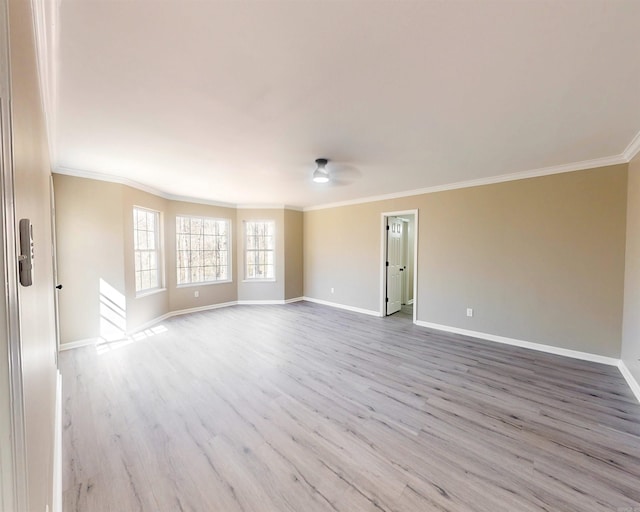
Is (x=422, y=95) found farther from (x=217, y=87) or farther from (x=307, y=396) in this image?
(x=307, y=396)

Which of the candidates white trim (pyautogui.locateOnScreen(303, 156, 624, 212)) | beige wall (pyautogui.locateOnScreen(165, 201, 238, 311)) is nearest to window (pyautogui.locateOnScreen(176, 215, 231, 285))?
beige wall (pyautogui.locateOnScreen(165, 201, 238, 311))

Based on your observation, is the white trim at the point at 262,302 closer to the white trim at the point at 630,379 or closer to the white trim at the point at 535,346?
the white trim at the point at 535,346

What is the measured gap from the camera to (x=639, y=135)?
2.44m

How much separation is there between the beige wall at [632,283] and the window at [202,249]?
643 cm

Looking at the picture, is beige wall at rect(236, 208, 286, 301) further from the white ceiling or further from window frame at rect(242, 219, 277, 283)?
the white ceiling

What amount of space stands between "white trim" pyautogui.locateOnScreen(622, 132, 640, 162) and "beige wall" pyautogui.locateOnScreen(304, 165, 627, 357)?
0.61ft

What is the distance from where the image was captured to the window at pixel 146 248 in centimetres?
453

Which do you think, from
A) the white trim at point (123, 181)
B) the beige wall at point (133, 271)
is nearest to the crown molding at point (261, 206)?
the white trim at point (123, 181)

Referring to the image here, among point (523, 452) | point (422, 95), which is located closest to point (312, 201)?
point (422, 95)

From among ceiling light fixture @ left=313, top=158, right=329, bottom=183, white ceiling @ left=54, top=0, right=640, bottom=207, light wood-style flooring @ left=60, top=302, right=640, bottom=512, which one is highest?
white ceiling @ left=54, top=0, right=640, bottom=207

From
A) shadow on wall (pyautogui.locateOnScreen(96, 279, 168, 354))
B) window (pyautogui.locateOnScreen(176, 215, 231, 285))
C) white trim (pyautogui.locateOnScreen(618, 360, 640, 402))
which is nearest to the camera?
white trim (pyautogui.locateOnScreen(618, 360, 640, 402))

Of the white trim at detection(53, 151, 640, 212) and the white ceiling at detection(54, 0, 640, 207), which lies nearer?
the white ceiling at detection(54, 0, 640, 207)

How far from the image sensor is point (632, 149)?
108 inches

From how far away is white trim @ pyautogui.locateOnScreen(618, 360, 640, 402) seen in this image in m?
2.50
